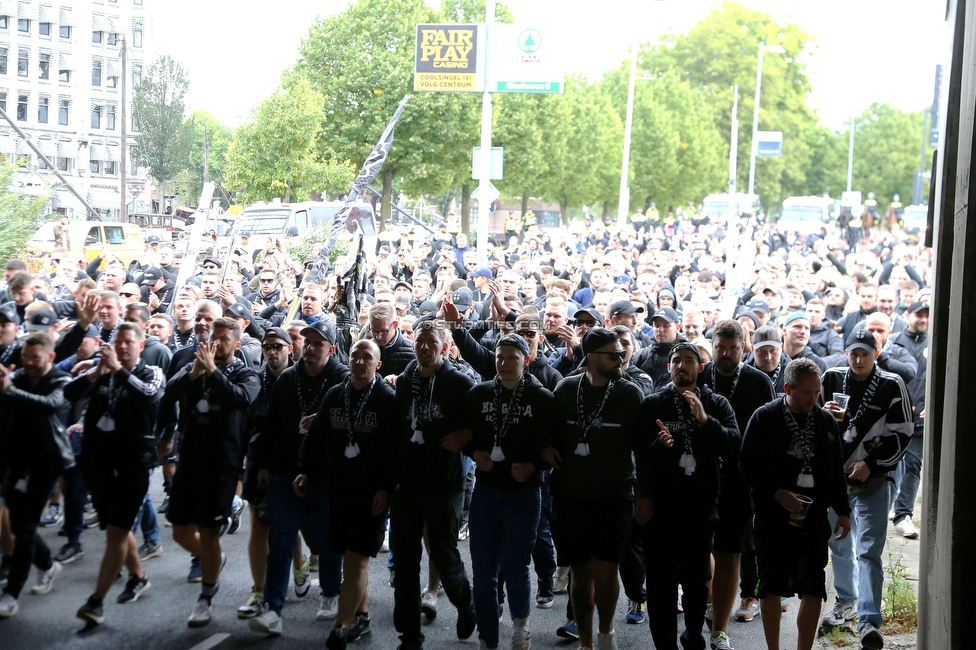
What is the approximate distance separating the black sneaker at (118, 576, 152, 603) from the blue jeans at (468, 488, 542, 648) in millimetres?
2154

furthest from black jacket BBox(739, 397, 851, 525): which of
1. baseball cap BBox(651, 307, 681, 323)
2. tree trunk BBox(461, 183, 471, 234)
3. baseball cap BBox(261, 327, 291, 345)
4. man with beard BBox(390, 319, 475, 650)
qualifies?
tree trunk BBox(461, 183, 471, 234)

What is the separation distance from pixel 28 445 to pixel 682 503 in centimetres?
367

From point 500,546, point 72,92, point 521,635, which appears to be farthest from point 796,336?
point 72,92

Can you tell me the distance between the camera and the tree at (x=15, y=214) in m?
8.05

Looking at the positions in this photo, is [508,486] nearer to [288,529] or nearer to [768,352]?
[288,529]

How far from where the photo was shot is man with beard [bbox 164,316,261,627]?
624 cm

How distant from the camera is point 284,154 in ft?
33.9

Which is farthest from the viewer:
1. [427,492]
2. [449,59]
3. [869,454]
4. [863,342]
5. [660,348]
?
[449,59]

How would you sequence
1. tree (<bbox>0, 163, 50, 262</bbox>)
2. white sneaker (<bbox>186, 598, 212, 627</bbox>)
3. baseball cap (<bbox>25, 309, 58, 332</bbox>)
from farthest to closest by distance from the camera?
tree (<bbox>0, 163, 50, 262</bbox>), baseball cap (<bbox>25, 309, 58, 332</bbox>), white sneaker (<bbox>186, 598, 212, 627</bbox>)

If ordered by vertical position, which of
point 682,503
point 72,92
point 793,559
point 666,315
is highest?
point 72,92

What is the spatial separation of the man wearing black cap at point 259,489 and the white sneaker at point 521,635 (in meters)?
1.52

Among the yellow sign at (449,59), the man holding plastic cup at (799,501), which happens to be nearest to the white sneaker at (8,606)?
the man holding plastic cup at (799,501)

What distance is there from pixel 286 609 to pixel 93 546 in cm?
163

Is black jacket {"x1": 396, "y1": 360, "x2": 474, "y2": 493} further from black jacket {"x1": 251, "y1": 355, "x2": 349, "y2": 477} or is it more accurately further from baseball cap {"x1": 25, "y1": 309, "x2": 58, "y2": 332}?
baseball cap {"x1": 25, "y1": 309, "x2": 58, "y2": 332}
